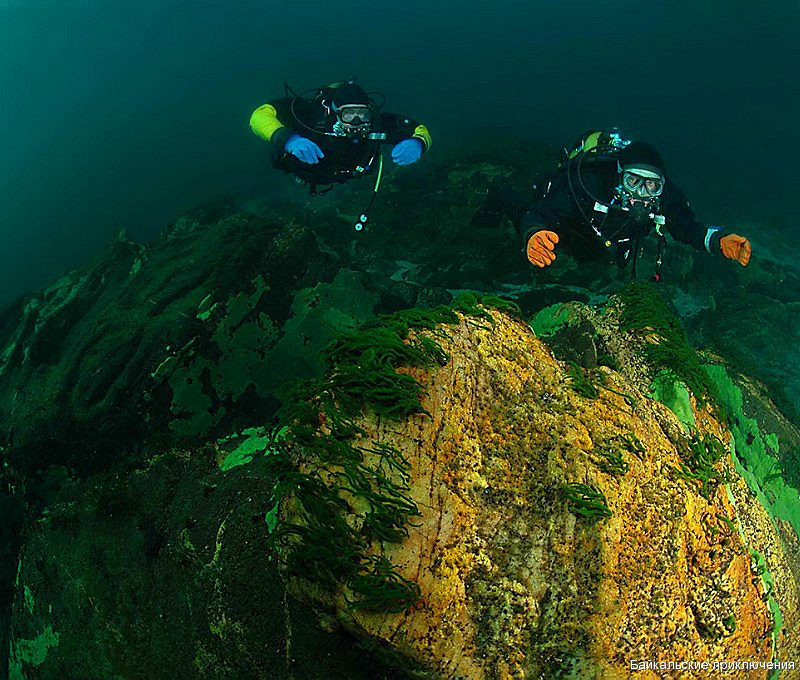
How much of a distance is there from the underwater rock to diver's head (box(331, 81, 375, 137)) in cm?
476

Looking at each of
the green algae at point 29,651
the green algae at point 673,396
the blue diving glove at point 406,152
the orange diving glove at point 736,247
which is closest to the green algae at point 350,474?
the green algae at point 673,396

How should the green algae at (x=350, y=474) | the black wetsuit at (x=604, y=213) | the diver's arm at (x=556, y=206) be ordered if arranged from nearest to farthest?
the green algae at (x=350, y=474), the black wetsuit at (x=604, y=213), the diver's arm at (x=556, y=206)

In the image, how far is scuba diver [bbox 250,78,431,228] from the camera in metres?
6.43

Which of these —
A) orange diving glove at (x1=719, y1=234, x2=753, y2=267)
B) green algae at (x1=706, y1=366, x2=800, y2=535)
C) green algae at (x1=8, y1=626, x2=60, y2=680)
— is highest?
orange diving glove at (x1=719, y1=234, x2=753, y2=267)

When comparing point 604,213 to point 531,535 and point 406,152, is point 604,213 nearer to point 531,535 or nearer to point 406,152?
point 406,152

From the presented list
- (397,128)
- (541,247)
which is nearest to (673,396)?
(541,247)

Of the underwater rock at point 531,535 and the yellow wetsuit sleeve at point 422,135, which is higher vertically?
the yellow wetsuit sleeve at point 422,135

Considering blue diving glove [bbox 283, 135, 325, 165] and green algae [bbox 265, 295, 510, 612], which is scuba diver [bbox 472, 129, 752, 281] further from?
green algae [bbox 265, 295, 510, 612]

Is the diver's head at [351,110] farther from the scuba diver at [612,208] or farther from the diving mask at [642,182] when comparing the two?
the diving mask at [642,182]

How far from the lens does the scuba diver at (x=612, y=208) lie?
221 inches

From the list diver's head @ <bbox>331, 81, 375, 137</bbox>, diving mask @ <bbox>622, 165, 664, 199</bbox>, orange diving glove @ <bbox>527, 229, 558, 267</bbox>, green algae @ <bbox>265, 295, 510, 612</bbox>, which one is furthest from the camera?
diver's head @ <bbox>331, 81, 375, 137</bbox>

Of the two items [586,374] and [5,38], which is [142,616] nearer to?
[586,374]

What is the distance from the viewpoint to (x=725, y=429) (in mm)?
3676

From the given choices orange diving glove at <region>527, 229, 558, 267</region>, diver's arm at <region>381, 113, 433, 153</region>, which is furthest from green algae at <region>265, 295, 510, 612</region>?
diver's arm at <region>381, 113, 433, 153</region>
